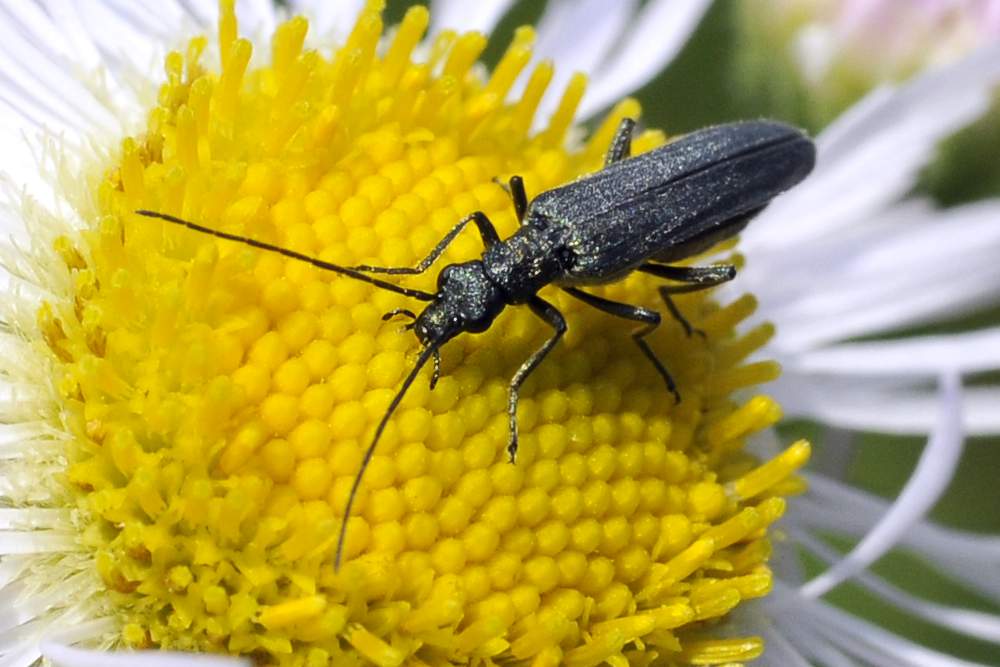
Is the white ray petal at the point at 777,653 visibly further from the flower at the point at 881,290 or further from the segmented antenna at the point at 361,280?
the segmented antenna at the point at 361,280

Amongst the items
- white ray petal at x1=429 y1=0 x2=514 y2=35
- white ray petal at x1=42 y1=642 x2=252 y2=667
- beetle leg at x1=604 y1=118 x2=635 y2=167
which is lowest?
white ray petal at x1=42 y1=642 x2=252 y2=667

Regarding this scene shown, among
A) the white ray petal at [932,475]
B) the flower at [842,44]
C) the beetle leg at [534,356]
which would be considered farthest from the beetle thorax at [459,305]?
the flower at [842,44]

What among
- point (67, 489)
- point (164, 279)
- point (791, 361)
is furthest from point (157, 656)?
point (791, 361)

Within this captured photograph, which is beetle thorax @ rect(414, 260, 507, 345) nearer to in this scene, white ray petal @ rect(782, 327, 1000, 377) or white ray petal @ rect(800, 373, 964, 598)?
white ray petal @ rect(800, 373, 964, 598)

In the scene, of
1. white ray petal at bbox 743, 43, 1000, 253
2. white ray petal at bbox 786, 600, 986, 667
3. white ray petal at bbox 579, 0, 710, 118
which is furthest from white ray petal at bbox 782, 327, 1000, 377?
white ray petal at bbox 579, 0, 710, 118

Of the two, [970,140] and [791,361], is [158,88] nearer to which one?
[791,361]
